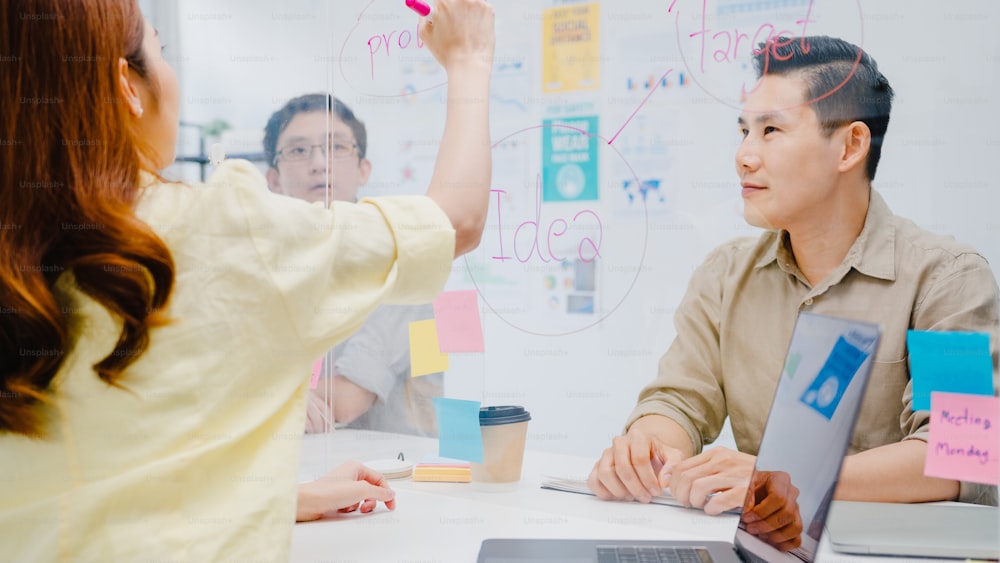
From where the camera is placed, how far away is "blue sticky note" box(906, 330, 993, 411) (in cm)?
100

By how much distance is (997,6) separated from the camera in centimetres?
117

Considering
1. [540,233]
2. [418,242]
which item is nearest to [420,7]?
[418,242]

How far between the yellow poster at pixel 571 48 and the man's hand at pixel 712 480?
Result: 784 millimetres

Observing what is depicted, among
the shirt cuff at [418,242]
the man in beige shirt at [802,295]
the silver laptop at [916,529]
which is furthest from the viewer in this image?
the man in beige shirt at [802,295]

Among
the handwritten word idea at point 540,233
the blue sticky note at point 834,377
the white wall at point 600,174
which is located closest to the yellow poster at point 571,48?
the white wall at point 600,174

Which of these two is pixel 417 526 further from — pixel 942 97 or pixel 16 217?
pixel 942 97

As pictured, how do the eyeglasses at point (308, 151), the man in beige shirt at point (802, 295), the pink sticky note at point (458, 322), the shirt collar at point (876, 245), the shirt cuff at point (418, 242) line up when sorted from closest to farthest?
the shirt cuff at point (418, 242)
the man in beige shirt at point (802, 295)
the shirt collar at point (876, 245)
the pink sticky note at point (458, 322)
the eyeglasses at point (308, 151)

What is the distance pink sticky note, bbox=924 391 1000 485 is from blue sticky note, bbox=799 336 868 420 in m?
0.30

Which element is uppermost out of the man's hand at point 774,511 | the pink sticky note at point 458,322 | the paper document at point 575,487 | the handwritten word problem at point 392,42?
the handwritten word problem at point 392,42

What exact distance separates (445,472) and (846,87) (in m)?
0.86

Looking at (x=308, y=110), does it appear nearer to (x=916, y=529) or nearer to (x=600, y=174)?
(x=600, y=174)

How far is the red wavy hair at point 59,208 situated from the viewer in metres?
0.65

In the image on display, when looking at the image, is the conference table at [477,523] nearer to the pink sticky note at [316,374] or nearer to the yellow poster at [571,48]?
the pink sticky note at [316,374]

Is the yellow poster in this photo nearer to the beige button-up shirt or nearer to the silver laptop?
the beige button-up shirt
